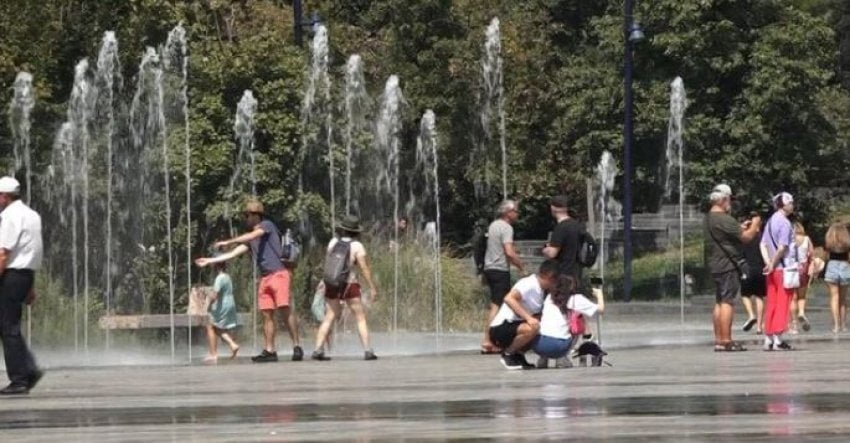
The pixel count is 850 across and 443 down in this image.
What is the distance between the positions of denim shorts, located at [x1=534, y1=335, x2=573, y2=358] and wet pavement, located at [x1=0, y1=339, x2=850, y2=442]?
7.8 inches

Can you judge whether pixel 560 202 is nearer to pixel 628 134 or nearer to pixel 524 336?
pixel 524 336

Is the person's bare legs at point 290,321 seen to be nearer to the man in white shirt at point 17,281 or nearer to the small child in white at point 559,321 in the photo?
the small child in white at point 559,321

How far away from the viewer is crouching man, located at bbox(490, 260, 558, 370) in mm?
18203

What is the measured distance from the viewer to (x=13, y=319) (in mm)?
16047

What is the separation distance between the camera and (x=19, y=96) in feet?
111

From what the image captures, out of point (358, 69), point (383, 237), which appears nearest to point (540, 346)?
point (383, 237)

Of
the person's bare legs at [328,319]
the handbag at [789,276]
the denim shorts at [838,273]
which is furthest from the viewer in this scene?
the denim shorts at [838,273]

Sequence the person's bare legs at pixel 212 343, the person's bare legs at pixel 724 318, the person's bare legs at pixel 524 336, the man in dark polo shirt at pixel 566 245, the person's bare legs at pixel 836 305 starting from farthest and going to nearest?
the person's bare legs at pixel 836 305, the person's bare legs at pixel 212 343, the person's bare legs at pixel 724 318, the man in dark polo shirt at pixel 566 245, the person's bare legs at pixel 524 336

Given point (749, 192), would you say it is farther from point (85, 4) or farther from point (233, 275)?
point (233, 275)

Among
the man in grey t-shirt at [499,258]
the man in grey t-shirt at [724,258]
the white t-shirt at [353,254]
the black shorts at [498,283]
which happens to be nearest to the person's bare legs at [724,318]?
the man in grey t-shirt at [724,258]

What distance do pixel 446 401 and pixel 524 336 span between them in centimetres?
369

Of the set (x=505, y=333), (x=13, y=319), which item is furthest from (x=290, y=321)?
(x=13, y=319)

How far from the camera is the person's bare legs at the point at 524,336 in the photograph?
18172mm

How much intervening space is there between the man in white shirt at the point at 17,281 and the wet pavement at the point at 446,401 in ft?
0.75
